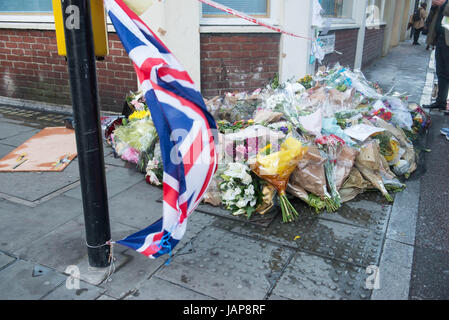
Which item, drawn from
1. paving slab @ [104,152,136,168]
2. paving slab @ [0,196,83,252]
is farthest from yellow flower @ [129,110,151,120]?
paving slab @ [0,196,83,252]

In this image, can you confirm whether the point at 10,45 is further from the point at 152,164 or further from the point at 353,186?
the point at 353,186

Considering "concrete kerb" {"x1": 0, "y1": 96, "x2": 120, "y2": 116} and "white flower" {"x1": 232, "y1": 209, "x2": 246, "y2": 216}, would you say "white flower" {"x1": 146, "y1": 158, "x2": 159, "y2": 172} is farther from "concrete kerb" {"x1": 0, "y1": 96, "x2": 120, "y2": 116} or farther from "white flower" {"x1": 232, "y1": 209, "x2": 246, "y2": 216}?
"concrete kerb" {"x1": 0, "y1": 96, "x2": 120, "y2": 116}

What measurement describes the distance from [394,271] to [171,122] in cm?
197

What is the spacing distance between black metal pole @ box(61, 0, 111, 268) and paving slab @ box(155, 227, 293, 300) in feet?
1.71

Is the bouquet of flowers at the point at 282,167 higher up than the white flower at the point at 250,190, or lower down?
higher up

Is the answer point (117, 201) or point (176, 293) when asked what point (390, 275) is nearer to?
point (176, 293)

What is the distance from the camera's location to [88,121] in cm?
248

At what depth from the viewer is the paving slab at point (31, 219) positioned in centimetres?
325

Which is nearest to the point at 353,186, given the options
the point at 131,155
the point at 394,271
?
the point at 394,271

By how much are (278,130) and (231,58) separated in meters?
2.63

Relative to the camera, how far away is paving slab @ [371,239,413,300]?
8.76 feet

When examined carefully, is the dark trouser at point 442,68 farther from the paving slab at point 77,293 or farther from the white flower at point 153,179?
the paving slab at point 77,293

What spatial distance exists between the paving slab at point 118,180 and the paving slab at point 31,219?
184 mm

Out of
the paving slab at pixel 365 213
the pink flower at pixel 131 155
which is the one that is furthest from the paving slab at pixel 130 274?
the pink flower at pixel 131 155
